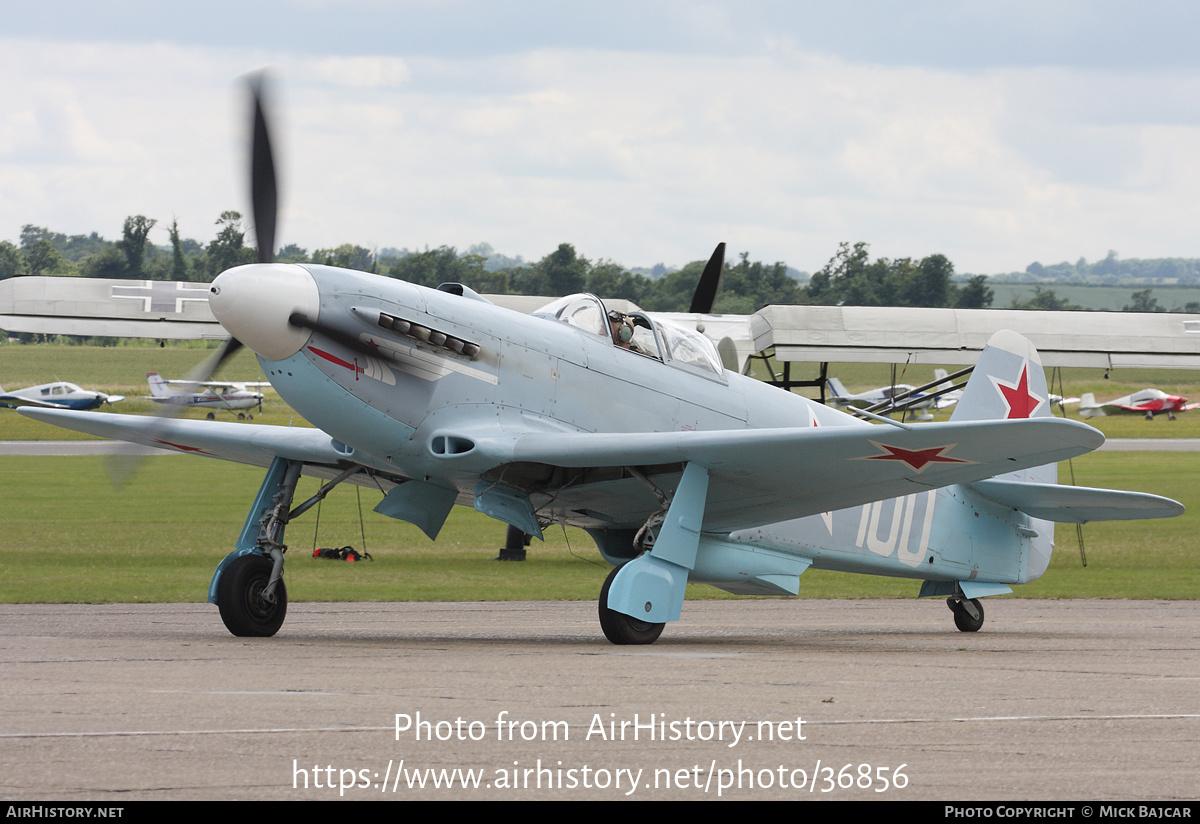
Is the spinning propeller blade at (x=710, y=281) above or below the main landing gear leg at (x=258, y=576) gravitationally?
above

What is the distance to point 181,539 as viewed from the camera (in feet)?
89.1

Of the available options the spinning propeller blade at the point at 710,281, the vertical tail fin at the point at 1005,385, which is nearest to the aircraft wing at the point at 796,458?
the vertical tail fin at the point at 1005,385

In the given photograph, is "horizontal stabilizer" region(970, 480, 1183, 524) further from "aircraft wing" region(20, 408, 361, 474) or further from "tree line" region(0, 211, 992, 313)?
"tree line" region(0, 211, 992, 313)

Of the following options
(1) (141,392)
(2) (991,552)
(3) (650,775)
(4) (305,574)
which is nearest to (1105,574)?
(2) (991,552)

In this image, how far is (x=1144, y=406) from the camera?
86.4 metres

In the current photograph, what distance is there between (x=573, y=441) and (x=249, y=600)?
3.36 metres

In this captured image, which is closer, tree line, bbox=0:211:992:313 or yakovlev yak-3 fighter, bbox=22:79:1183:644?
yakovlev yak-3 fighter, bbox=22:79:1183:644

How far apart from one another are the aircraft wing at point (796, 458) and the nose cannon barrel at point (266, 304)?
180 cm

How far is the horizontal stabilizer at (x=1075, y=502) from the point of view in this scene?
491 inches

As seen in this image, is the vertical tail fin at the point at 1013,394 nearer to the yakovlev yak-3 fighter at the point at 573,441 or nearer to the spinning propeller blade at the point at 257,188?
the yakovlev yak-3 fighter at the point at 573,441

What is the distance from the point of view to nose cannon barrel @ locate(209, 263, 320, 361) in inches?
403

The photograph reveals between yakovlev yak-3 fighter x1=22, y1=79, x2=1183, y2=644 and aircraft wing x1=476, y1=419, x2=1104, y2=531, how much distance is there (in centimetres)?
2

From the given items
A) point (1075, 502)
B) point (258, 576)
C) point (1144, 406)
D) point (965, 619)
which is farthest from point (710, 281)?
point (1144, 406)

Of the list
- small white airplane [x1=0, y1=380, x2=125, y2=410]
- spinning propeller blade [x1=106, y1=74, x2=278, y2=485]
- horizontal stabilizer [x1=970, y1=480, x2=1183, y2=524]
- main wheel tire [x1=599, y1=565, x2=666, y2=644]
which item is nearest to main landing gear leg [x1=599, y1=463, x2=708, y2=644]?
main wheel tire [x1=599, y1=565, x2=666, y2=644]
